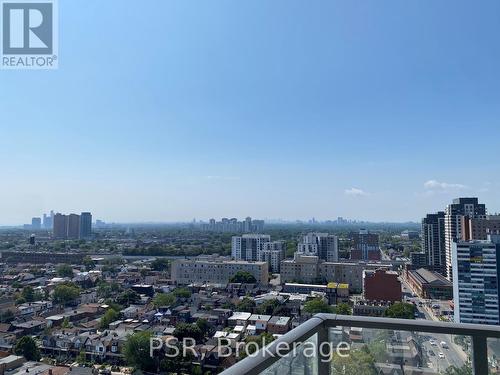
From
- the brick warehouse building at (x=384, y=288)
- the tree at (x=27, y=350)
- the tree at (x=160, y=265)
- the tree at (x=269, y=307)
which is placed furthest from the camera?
the tree at (x=160, y=265)

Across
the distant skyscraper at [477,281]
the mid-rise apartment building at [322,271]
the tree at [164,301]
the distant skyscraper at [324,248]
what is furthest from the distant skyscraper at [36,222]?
the distant skyscraper at [477,281]

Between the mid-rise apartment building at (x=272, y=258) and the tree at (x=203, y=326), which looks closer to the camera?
the tree at (x=203, y=326)

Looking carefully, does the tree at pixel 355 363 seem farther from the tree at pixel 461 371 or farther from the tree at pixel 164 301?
the tree at pixel 164 301

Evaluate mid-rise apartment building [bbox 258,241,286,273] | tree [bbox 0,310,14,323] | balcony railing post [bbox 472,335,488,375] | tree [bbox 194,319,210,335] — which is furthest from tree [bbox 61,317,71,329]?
mid-rise apartment building [bbox 258,241,286,273]

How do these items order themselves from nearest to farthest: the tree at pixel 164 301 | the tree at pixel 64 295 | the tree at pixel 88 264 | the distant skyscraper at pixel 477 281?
the distant skyscraper at pixel 477 281 < the tree at pixel 164 301 < the tree at pixel 64 295 < the tree at pixel 88 264

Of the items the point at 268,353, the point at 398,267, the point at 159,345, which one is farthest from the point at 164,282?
the point at 268,353

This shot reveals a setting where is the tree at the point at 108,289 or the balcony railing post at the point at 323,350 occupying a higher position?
the balcony railing post at the point at 323,350

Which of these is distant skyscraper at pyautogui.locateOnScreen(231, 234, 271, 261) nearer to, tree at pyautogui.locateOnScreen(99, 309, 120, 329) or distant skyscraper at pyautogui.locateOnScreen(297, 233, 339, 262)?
distant skyscraper at pyautogui.locateOnScreen(297, 233, 339, 262)

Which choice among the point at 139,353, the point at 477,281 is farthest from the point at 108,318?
the point at 477,281

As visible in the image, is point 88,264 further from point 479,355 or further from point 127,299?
point 479,355
